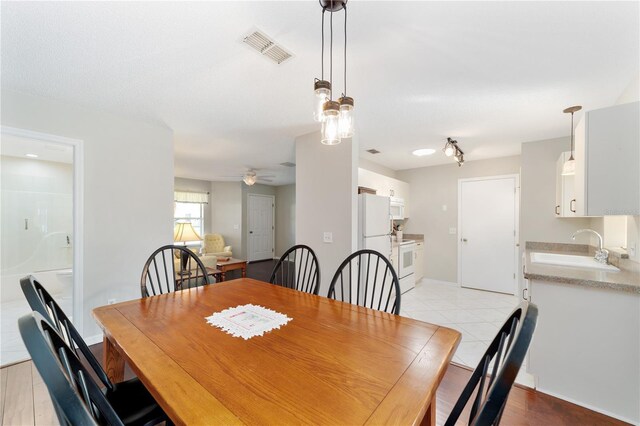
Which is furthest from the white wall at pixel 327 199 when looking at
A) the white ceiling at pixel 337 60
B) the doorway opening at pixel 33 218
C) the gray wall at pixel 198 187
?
the gray wall at pixel 198 187

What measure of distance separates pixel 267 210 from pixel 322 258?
17.6 feet

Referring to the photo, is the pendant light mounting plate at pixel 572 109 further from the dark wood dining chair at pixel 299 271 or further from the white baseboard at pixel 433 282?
the white baseboard at pixel 433 282

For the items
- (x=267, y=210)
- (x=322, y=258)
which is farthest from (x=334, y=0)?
(x=267, y=210)

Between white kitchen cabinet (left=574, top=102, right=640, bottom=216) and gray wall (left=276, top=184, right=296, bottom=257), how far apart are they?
6826mm

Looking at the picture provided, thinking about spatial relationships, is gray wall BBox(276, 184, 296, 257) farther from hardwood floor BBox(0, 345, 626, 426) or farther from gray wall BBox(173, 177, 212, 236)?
hardwood floor BBox(0, 345, 626, 426)

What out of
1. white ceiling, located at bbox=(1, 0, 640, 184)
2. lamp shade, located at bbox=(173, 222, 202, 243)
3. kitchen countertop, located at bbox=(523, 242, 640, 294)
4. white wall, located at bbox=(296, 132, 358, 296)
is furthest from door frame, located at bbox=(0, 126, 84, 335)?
kitchen countertop, located at bbox=(523, 242, 640, 294)

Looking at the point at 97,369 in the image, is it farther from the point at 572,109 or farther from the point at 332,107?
the point at 572,109

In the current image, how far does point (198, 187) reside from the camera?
23.8 ft

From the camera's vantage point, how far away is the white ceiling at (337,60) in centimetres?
139

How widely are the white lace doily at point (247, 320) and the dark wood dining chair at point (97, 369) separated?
1.33 ft

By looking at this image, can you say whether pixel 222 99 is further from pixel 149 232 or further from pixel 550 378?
pixel 550 378

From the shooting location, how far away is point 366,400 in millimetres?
755

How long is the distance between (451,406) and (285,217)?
691 cm

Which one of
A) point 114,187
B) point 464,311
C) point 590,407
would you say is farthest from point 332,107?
point 464,311
